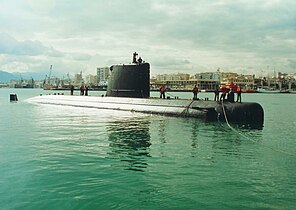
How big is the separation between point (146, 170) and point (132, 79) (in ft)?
57.3

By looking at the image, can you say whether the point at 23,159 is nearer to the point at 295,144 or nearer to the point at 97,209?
the point at 97,209

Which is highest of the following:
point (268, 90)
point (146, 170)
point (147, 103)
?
point (147, 103)

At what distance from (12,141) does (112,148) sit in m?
4.70

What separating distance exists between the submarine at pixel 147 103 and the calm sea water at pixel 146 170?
166 inches

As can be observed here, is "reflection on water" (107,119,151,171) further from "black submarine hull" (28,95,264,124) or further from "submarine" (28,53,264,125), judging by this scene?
"submarine" (28,53,264,125)

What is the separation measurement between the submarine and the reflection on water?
3934mm

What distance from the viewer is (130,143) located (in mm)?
13664

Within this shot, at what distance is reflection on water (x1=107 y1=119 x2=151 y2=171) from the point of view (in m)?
10.6

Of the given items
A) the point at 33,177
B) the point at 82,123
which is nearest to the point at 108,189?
the point at 33,177

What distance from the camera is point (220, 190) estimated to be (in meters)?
7.94

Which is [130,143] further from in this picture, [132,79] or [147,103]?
[132,79]

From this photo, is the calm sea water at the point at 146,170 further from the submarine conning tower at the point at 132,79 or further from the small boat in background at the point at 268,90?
the small boat in background at the point at 268,90

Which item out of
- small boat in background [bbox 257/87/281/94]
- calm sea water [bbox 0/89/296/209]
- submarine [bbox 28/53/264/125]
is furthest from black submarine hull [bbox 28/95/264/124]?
small boat in background [bbox 257/87/281/94]

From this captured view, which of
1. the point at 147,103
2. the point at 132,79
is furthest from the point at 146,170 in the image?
the point at 132,79
